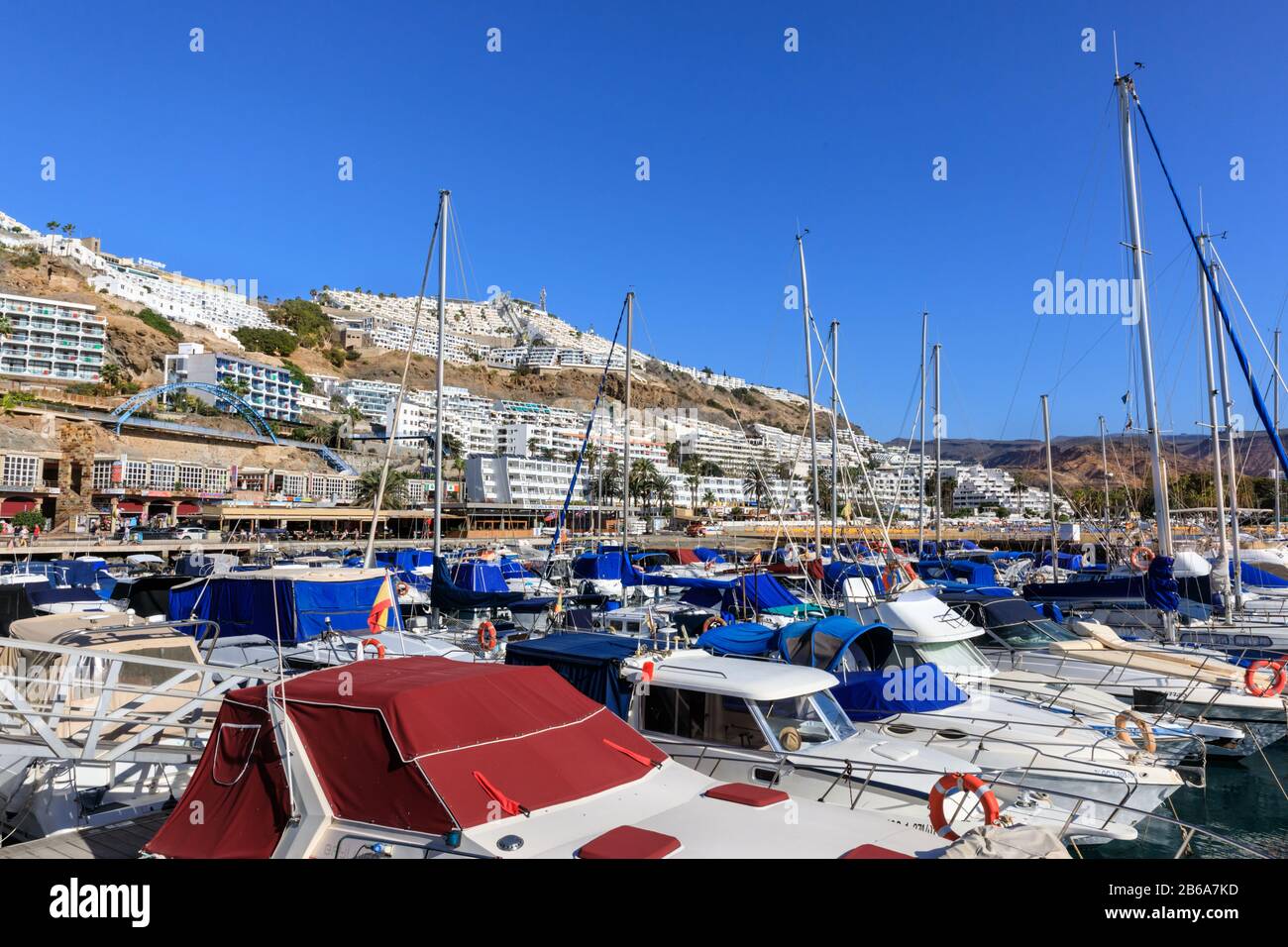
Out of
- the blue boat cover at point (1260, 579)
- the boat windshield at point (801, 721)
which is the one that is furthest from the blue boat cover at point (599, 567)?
the boat windshield at point (801, 721)

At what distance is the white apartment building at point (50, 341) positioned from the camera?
422 feet

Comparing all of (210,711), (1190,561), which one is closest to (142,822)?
(210,711)

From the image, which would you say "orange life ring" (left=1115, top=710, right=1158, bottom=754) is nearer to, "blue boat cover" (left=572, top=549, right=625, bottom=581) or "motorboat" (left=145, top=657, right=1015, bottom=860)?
"motorboat" (left=145, top=657, right=1015, bottom=860)

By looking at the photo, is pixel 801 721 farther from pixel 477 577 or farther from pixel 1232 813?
pixel 477 577

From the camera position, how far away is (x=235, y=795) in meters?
6.81

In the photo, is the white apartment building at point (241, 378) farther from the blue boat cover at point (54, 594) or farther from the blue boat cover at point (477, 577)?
the blue boat cover at point (477, 577)

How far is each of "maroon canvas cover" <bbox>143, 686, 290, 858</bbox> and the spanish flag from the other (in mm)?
11505

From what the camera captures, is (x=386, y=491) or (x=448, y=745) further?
(x=386, y=491)

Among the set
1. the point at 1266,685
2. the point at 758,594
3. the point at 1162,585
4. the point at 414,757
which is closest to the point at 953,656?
the point at 1266,685

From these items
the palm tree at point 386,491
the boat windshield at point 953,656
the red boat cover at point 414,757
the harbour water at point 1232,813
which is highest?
the palm tree at point 386,491

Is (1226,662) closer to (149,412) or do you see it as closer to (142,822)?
(142,822)

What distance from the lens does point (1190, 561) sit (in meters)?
24.3

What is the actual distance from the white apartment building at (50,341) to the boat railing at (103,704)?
14042cm

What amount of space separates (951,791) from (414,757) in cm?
455
